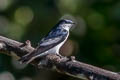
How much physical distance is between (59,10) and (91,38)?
61 cm

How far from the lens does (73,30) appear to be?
7.41m

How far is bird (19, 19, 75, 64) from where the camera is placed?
4.51 m

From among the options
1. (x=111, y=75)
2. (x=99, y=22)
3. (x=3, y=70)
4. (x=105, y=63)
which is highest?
(x=99, y=22)

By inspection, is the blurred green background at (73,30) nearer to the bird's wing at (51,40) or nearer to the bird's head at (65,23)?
the bird's head at (65,23)

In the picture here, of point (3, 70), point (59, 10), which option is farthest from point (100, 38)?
point (3, 70)

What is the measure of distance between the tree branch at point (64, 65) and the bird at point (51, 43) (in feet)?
0.27

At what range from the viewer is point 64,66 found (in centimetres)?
435

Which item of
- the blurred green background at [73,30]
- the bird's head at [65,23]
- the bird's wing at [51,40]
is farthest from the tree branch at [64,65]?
the blurred green background at [73,30]

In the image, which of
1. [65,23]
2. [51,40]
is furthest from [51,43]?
[65,23]

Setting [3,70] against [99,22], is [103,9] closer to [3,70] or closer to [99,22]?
[99,22]

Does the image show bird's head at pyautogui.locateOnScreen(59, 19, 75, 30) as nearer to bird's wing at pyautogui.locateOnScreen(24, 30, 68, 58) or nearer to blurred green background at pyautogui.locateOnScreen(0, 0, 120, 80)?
bird's wing at pyautogui.locateOnScreen(24, 30, 68, 58)

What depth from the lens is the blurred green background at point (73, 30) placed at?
718 centimetres

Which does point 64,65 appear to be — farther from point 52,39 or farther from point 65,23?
point 65,23

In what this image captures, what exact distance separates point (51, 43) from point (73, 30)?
224 centimetres
